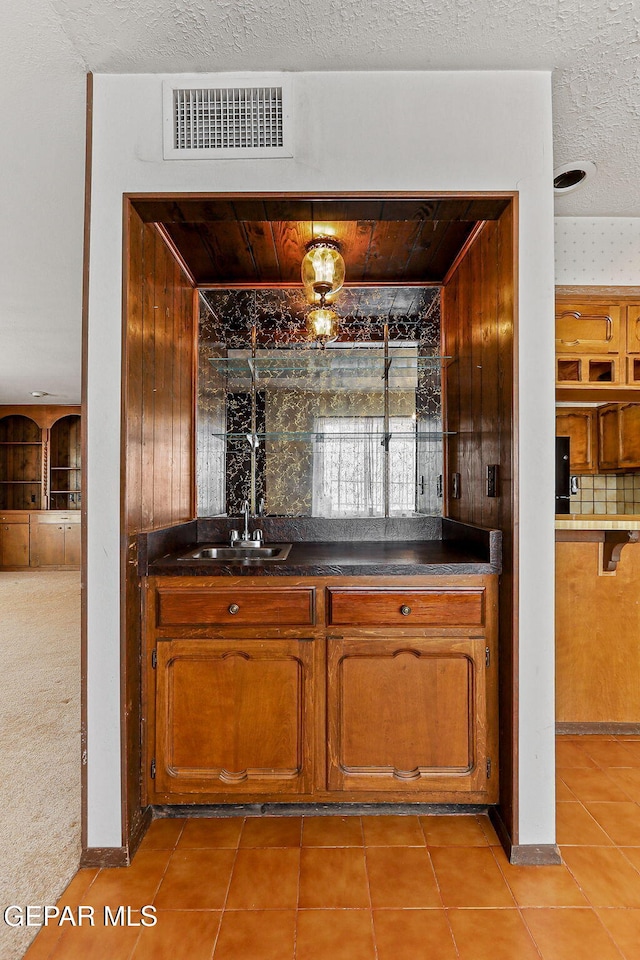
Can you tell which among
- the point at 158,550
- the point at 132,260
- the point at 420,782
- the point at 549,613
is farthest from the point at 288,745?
the point at 132,260

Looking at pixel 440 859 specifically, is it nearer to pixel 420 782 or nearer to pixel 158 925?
pixel 420 782

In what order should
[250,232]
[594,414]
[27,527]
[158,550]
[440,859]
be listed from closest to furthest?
[440,859] < [158,550] < [250,232] < [594,414] < [27,527]

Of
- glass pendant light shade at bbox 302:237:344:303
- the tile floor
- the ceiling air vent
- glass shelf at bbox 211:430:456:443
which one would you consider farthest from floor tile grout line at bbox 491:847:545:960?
the ceiling air vent

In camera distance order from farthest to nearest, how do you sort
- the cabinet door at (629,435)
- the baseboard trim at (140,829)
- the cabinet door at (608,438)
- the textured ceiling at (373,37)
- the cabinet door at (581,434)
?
the cabinet door at (581,434) → the cabinet door at (608,438) → the cabinet door at (629,435) → the baseboard trim at (140,829) → the textured ceiling at (373,37)

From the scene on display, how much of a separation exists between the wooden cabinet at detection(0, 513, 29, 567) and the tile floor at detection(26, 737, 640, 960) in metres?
7.70

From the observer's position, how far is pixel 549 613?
184 centimetres

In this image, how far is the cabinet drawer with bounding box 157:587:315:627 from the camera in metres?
1.97

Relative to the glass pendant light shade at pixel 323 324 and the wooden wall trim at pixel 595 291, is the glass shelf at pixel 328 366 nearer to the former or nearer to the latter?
the glass pendant light shade at pixel 323 324

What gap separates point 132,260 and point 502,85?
1391 millimetres

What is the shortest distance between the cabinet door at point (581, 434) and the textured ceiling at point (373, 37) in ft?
8.87

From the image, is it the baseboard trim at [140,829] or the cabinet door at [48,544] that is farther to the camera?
the cabinet door at [48,544]

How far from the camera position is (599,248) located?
2.87 meters

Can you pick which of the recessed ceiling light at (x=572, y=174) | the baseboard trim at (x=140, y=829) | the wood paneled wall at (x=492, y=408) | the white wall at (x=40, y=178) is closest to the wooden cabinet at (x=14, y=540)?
the white wall at (x=40, y=178)

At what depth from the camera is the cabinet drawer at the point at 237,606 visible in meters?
1.97
